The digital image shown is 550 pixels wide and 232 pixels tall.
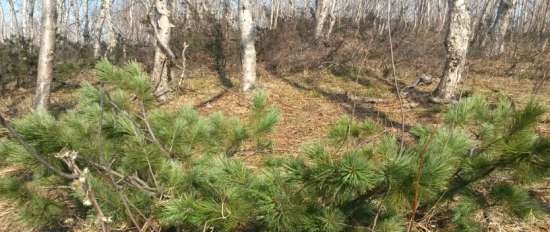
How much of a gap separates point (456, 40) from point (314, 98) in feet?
8.20

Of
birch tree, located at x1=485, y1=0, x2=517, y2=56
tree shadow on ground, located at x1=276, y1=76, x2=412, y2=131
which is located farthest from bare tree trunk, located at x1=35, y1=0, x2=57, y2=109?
birch tree, located at x1=485, y1=0, x2=517, y2=56

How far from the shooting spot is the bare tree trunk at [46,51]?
16.0 ft

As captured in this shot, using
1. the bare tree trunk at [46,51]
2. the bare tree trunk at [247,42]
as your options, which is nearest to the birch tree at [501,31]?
the bare tree trunk at [247,42]

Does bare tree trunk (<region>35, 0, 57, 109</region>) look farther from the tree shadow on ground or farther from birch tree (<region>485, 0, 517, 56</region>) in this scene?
birch tree (<region>485, 0, 517, 56</region>)

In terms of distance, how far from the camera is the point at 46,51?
4.94 m

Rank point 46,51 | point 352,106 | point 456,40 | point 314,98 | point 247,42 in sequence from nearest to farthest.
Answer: point 46,51 < point 456,40 < point 352,106 < point 247,42 < point 314,98

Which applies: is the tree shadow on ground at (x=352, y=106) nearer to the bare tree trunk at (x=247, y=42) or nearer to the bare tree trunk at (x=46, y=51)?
the bare tree trunk at (x=247, y=42)

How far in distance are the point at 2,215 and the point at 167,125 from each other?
1778 millimetres

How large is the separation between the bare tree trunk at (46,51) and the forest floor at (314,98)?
57.4 inches

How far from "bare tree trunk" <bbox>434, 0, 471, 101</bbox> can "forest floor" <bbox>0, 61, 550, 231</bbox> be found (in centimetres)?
46

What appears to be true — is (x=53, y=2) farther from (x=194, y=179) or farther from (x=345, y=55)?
(x=345, y=55)

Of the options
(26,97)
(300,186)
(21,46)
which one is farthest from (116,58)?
(300,186)

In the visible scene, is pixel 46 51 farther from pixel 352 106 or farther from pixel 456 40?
pixel 456 40

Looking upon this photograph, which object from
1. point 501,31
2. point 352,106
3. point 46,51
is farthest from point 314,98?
point 501,31
